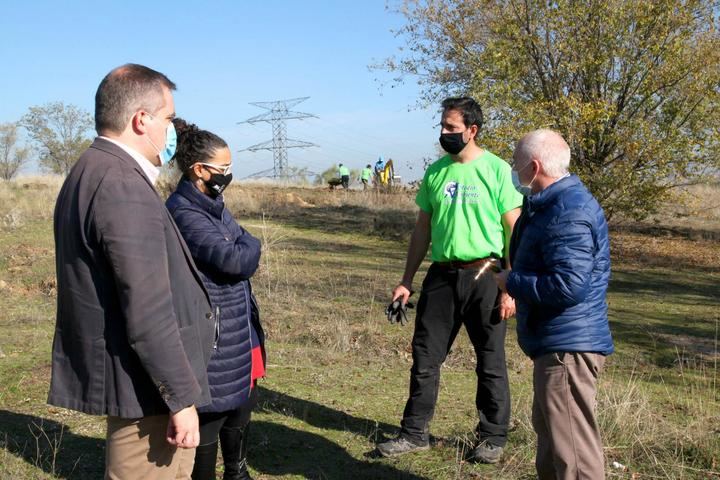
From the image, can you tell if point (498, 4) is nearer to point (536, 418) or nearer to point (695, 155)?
point (695, 155)

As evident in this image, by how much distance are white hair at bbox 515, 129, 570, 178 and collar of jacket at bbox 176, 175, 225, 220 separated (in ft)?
4.85

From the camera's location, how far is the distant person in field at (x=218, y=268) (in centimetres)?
353

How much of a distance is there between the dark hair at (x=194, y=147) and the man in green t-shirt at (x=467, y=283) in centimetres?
146

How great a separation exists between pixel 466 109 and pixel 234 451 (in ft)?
7.79

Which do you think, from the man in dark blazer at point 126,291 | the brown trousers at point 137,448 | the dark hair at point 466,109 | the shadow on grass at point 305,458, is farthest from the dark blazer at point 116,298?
the dark hair at point 466,109

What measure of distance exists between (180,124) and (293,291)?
269 inches

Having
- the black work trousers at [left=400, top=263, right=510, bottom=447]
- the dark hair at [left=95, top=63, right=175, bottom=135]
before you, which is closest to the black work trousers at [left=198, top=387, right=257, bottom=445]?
the black work trousers at [left=400, top=263, right=510, bottom=447]

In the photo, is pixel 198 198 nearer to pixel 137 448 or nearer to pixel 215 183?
pixel 215 183

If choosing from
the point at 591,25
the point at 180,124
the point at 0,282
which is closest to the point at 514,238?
the point at 180,124

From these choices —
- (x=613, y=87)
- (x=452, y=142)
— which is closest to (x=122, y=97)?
(x=452, y=142)

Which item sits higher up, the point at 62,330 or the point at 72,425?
the point at 62,330

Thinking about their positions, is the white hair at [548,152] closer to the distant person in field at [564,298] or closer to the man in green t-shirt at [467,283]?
the distant person in field at [564,298]

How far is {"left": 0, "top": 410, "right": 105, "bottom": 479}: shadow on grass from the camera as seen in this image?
4285 millimetres

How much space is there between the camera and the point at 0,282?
10.0m
